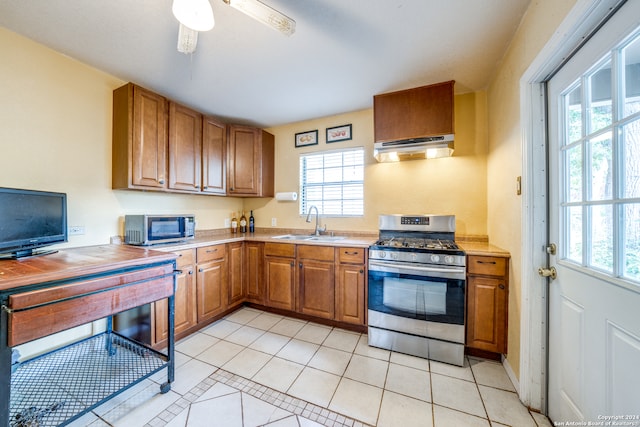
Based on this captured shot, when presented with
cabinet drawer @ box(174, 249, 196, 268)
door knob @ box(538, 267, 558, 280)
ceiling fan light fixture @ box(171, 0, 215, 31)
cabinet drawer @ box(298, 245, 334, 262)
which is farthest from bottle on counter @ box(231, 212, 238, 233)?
door knob @ box(538, 267, 558, 280)

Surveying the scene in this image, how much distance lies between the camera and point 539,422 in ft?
4.36

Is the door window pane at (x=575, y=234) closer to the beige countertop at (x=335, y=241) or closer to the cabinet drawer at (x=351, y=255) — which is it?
the beige countertop at (x=335, y=241)

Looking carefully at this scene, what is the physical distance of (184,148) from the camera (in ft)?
8.04

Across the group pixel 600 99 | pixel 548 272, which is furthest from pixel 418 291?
pixel 600 99

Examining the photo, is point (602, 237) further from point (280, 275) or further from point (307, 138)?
point (307, 138)

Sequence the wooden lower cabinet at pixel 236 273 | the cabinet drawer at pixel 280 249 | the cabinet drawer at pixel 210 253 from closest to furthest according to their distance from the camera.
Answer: the cabinet drawer at pixel 210 253 → the cabinet drawer at pixel 280 249 → the wooden lower cabinet at pixel 236 273

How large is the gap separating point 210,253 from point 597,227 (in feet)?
9.08

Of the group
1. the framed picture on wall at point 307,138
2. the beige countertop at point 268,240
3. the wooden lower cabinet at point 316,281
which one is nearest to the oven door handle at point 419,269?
the beige countertop at point 268,240

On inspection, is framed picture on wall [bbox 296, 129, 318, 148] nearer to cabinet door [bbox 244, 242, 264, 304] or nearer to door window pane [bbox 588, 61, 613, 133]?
cabinet door [bbox 244, 242, 264, 304]

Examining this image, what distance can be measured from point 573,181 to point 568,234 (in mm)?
281

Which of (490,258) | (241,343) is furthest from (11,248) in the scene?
(490,258)

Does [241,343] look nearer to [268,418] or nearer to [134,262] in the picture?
[268,418]

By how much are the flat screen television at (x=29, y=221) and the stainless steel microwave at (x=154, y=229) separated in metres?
0.47

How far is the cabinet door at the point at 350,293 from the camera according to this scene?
7.36ft
